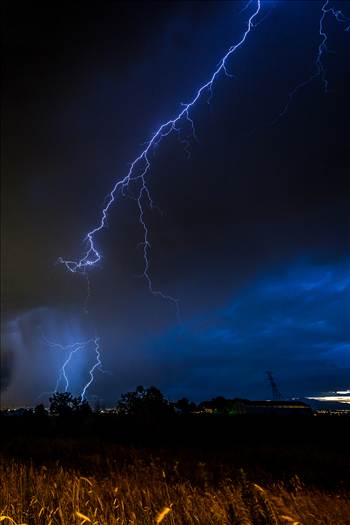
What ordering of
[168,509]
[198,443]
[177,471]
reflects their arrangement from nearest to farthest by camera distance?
[168,509], [177,471], [198,443]

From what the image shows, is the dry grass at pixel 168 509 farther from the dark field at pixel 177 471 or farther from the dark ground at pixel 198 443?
the dark ground at pixel 198 443

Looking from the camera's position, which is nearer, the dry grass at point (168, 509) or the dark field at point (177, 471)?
the dry grass at point (168, 509)

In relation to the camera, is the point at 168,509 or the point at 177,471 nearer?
the point at 168,509

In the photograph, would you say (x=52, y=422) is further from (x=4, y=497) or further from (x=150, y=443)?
(x=4, y=497)

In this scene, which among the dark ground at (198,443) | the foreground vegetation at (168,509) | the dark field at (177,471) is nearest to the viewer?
the foreground vegetation at (168,509)

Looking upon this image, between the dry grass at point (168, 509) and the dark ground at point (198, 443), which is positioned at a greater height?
the dry grass at point (168, 509)

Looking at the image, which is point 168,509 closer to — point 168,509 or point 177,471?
point 168,509

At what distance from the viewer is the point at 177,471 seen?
28.0 ft

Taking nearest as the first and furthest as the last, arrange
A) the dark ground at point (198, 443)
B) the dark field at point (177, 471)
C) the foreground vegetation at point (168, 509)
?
the foreground vegetation at point (168, 509)
the dark field at point (177, 471)
the dark ground at point (198, 443)

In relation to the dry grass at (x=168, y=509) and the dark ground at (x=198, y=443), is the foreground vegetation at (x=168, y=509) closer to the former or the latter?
the dry grass at (x=168, y=509)

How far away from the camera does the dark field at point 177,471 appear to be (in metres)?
3.79

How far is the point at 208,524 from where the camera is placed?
355cm

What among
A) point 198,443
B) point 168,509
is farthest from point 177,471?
point 198,443

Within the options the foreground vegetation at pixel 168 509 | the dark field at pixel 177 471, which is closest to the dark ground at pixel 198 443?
the dark field at pixel 177 471
